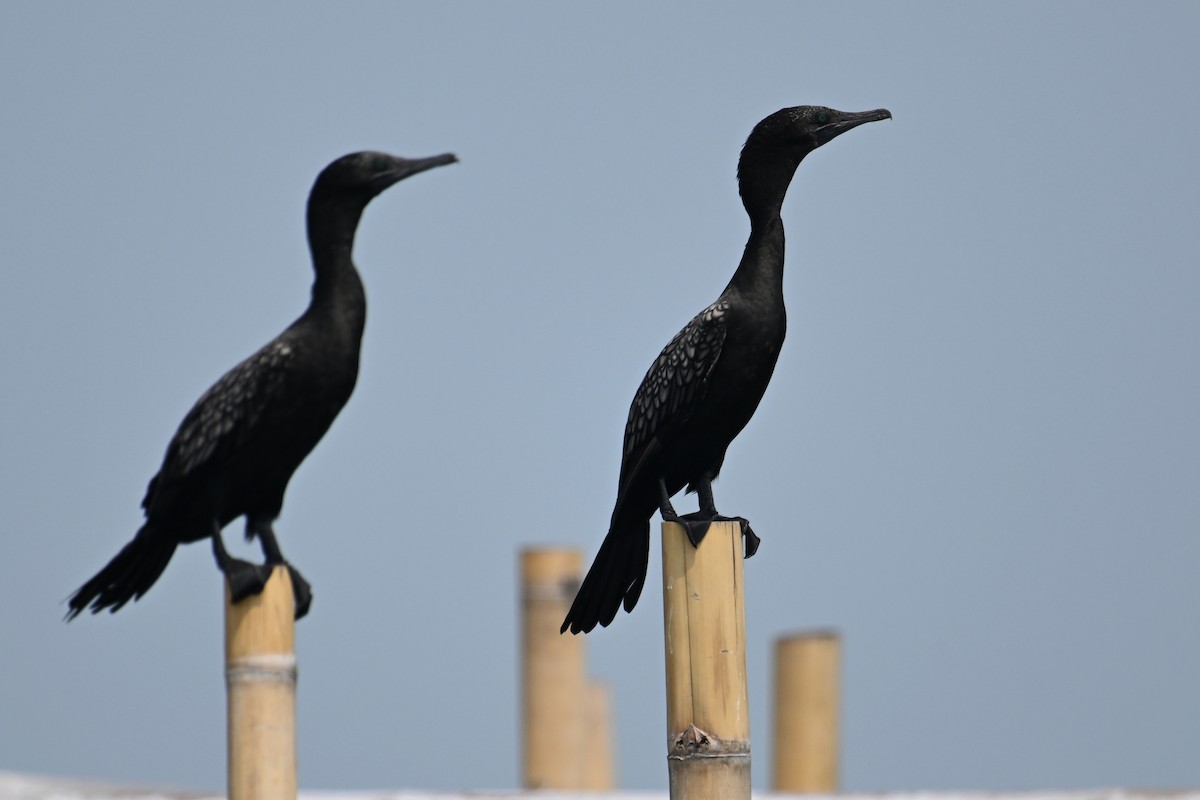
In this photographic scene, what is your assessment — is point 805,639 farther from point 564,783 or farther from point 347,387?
point 347,387

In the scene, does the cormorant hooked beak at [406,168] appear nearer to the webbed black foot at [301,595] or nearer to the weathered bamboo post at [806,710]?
the webbed black foot at [301,595]

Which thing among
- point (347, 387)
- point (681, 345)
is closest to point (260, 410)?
point (347, 387)

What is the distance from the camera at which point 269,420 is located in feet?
24.2

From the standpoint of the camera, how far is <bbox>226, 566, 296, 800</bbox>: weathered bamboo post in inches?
272

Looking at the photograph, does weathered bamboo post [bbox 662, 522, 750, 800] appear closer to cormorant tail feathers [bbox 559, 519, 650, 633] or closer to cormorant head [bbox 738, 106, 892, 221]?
cormorant tail feathers [bbox 559, 519, 650, 633]

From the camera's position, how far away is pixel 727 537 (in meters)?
6.23

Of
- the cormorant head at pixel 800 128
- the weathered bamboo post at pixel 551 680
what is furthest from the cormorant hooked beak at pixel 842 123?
the weathered bamboo post at pixel 551 680

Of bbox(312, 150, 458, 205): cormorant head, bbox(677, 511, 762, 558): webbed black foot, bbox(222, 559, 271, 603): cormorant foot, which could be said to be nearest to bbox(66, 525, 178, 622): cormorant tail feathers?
bbox(222, 559, 271, 603): cormorant foot

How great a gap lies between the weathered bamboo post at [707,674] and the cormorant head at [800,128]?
150 centimetres

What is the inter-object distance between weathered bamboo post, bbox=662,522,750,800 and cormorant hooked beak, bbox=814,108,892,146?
5.17 ft

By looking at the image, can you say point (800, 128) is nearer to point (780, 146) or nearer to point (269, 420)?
point (780, 146)

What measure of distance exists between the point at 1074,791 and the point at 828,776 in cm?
363

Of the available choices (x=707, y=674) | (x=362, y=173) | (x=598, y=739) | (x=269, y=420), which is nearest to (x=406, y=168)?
(x=362, y=173)

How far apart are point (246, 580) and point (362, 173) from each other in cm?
169
